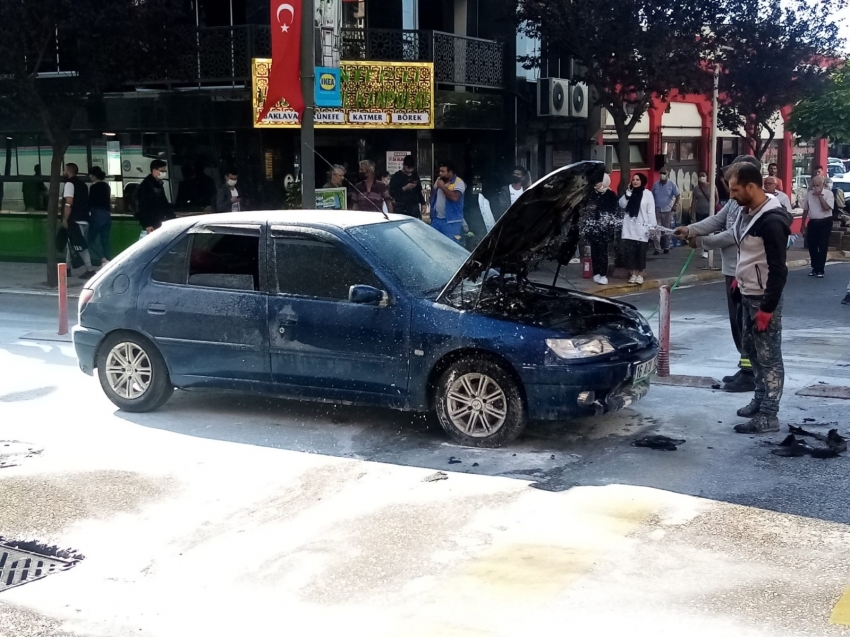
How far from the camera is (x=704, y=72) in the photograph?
19031 mm

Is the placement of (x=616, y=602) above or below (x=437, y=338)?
below

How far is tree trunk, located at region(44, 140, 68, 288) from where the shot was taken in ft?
55.3

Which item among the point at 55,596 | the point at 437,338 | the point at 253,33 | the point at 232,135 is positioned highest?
the point at 253,33

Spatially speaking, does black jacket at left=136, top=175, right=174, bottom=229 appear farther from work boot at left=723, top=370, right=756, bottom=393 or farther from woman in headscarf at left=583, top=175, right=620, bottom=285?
work boot at left=723, top=370, right=756, bottom=393

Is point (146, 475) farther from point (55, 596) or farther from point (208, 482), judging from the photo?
point (55, 596)

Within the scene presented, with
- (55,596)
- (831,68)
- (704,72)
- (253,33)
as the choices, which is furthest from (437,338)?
(831,68)

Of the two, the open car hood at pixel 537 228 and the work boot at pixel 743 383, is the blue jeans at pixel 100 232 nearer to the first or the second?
the open car hood at pixel 537 228

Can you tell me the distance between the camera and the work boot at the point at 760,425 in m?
7.70

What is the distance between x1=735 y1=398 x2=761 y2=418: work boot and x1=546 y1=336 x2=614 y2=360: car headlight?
1376 mm

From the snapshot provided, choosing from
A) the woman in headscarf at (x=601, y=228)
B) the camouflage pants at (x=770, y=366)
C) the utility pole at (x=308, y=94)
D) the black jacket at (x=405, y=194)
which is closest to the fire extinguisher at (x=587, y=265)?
the woman in headscarf at (x=601, y=228)

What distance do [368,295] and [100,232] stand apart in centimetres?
1224

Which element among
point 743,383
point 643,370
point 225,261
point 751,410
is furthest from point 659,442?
point 225,261

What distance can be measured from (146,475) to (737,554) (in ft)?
12.0

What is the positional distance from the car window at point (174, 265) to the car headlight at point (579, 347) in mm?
2959
